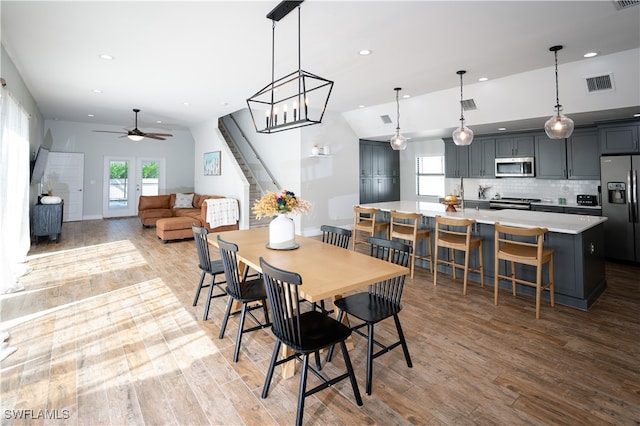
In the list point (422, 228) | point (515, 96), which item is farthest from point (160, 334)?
point (515, 96)

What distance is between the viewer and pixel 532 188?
6.76 meters

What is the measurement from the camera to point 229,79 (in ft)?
16.9

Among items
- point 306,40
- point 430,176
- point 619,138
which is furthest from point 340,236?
point 430,176

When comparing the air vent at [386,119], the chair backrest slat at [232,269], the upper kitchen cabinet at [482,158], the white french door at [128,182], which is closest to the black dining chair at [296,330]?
the chair backrest slat at [232,269]


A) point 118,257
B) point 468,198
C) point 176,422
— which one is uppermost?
point 468,198

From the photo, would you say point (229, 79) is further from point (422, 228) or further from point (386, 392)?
point (386, 392)

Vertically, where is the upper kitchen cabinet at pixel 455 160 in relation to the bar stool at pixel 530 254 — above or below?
above

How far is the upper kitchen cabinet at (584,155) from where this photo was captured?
18.7 feet

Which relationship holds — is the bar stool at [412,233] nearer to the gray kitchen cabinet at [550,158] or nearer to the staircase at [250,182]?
the gray kitchen cabinet at [550,158]

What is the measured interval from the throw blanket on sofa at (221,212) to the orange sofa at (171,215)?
11cm

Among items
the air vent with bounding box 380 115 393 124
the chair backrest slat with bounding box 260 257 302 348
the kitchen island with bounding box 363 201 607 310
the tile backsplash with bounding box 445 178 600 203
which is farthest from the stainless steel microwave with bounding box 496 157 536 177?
the chair backrest slat with bounding box 260 257 302 348

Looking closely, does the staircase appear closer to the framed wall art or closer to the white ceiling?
the framed wall art

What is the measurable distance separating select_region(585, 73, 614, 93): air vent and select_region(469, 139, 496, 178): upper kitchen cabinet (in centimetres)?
265

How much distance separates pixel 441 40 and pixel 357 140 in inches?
188
